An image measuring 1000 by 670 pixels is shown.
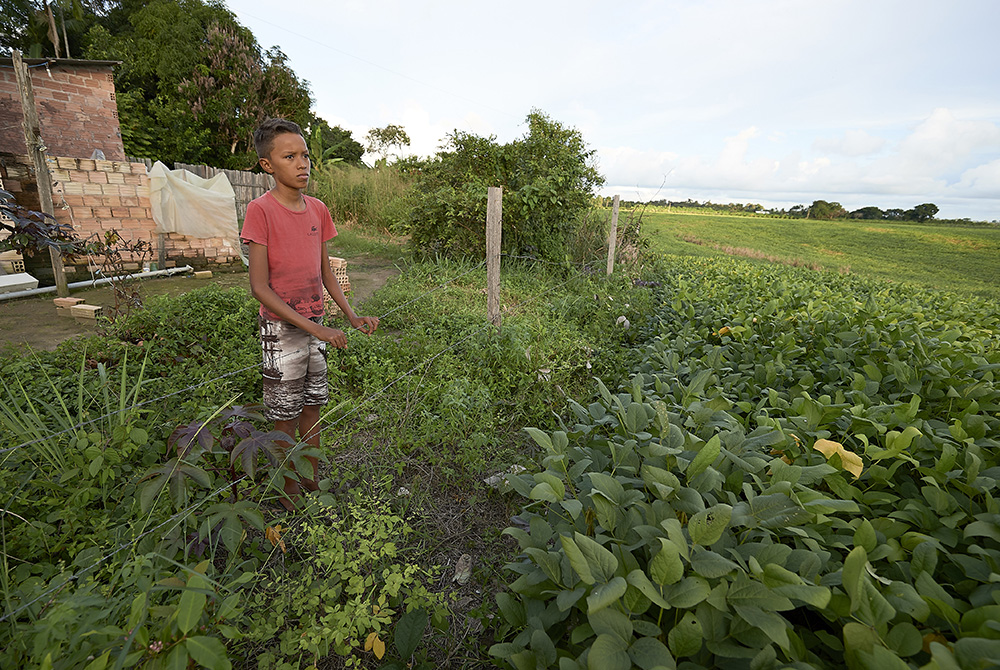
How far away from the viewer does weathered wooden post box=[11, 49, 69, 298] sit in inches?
225

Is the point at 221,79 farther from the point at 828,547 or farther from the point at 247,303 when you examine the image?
the point at 828,547

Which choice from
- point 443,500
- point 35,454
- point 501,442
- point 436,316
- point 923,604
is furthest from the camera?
point 436,316

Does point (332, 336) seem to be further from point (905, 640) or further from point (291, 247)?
point (905, 640)

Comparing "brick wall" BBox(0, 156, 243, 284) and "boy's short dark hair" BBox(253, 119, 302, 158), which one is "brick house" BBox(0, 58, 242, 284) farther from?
"boy's short dark hair" BBox(253, 119, 302, 158)

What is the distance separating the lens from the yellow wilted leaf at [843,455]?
130cm

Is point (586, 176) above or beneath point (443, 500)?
above

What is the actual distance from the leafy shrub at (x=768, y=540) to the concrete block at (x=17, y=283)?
8.13 metres

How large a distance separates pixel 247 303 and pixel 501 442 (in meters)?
3.05

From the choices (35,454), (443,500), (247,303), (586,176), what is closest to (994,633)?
(443,500)

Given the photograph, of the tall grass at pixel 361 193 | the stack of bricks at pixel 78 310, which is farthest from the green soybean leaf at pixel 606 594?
the tall grass at pixel 361 193

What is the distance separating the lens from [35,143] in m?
5.91

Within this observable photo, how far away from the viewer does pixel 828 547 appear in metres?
1.17

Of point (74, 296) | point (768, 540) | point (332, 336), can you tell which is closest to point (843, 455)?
point (768, 540)

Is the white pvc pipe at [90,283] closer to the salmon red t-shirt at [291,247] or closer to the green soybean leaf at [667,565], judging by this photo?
the salmon red t-shirt at [291,247]
